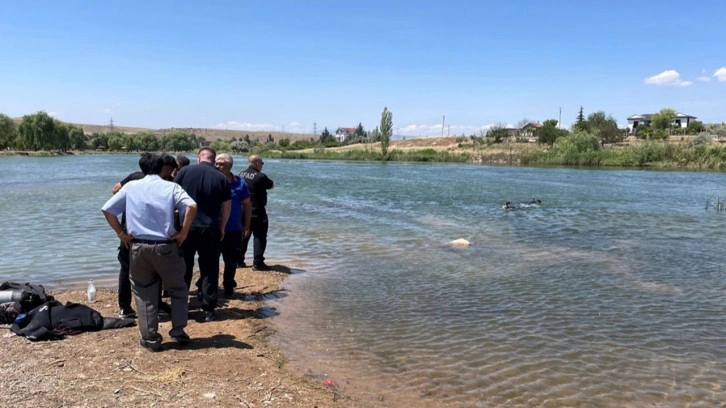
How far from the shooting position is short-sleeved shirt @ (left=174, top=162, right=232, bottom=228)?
20.2 feet

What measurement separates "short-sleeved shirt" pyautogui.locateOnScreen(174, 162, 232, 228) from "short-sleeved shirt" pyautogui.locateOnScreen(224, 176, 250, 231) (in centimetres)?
122

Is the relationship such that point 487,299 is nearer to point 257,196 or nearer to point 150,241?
point 257,196

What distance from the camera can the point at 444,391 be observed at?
16.3ft

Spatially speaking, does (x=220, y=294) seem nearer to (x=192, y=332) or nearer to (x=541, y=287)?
(x=192, y=332)

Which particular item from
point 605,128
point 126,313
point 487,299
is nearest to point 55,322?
point 126,313

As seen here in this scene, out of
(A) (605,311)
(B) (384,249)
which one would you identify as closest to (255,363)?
(A) (605,311)

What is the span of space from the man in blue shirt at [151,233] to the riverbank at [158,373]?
1.40ft

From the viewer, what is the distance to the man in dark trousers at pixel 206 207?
243 inches

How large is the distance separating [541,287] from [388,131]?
302ft

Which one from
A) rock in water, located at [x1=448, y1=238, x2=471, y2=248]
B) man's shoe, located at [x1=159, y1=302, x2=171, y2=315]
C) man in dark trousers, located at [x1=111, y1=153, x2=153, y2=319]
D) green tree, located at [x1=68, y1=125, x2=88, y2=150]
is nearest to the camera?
man in dark trousers, located at [x1=111, y1=153, x2=153, y2=319]

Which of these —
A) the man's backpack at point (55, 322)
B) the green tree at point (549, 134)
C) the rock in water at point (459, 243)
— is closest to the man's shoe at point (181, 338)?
the man's backpack at point (55, 322)

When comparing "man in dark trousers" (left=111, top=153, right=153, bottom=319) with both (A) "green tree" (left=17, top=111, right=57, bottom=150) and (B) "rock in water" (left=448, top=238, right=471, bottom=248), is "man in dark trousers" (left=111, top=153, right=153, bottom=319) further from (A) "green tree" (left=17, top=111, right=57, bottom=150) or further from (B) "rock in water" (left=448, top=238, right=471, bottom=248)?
(A) "green tree" (left=17, top=111, right=57, bottom=150)

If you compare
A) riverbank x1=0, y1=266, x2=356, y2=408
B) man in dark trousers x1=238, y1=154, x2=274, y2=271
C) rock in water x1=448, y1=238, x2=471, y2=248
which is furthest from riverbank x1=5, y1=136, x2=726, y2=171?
riverbank x1=0, y1=266, x2=356, y2=408

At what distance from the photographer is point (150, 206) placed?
5.09 metres
